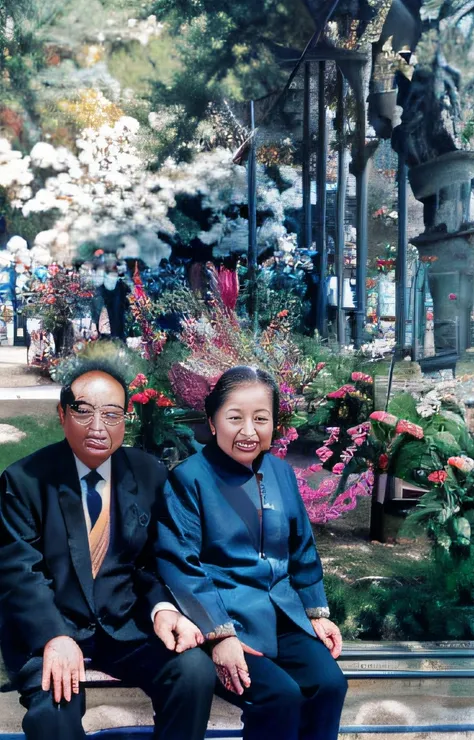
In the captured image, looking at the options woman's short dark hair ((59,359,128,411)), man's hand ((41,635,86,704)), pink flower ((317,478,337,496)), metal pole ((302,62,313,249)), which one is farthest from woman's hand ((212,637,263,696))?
metal pole ((302,62,313,249))

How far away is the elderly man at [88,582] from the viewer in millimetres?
2572

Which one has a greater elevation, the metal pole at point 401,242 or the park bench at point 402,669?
the metal pole at point 401,242

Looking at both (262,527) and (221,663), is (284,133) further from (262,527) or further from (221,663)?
(221,663)

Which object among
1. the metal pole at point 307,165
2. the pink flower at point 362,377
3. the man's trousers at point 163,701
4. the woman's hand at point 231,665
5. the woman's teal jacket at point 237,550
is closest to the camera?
the man's trousers at point 163,701

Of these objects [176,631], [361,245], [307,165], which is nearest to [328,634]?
[176,631]

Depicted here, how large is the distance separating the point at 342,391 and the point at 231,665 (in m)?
1.32

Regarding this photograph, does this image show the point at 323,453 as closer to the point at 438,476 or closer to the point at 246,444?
the point at 438,476

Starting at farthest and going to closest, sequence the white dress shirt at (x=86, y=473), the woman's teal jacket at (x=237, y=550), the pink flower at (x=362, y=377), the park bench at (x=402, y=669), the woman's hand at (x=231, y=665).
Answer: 1. the pink flower at (x=362, y=377)
2. the park bench at (x=402, y=669)
3. the white dress shirt at (x=86, y=473)
4. the woman's teal jacket at (x=237, y=550)
5. the woman's hand at (x=231, y=665)

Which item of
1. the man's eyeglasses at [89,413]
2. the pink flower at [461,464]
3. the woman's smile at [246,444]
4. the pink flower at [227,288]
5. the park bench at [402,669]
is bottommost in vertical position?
the park bench at [402,669]

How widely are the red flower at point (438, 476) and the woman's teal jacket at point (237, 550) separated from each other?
2.60ft

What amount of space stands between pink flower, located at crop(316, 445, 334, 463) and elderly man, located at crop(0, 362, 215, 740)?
797 millimetres

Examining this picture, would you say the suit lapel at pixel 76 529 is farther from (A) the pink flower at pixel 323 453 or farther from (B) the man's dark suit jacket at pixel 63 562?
(A) the pink flower at pixel 323 453

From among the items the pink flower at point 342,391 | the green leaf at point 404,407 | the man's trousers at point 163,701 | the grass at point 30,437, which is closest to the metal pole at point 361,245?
the pink flower at point 342,391

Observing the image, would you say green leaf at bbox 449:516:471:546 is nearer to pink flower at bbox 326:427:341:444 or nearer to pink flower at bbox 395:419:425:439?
pink flower at bbox 395:419:425:439
